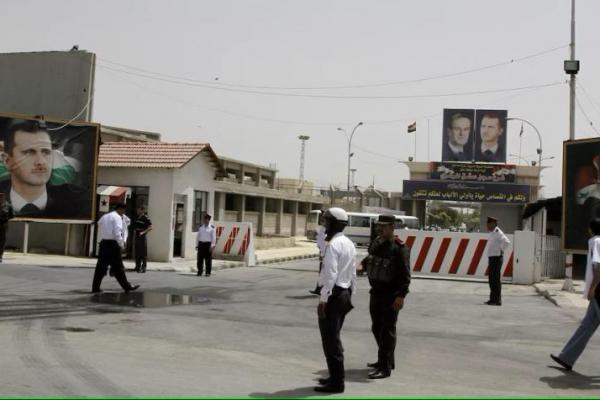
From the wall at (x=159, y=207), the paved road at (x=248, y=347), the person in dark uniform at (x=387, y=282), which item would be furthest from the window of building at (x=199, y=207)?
the person in dark uniform at (x=387, y=282)

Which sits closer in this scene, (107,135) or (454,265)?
(454,265)

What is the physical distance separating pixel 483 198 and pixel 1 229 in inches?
2077

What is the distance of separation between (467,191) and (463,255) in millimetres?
46202

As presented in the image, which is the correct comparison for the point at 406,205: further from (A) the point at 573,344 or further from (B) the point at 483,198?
(A) the point at 573,344

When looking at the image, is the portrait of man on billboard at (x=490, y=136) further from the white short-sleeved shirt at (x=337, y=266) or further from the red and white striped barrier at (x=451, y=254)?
the white short-sleeved shirt at (x=337, y=266)

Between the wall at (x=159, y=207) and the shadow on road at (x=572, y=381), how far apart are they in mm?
16639

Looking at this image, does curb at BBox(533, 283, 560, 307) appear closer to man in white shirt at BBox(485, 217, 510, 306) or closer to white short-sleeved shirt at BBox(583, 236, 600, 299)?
man in white shirt at BBox(485, 217, 510, 306)

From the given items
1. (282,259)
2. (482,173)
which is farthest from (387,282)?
(482,173)

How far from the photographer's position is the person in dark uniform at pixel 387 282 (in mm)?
7188

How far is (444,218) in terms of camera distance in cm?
12738

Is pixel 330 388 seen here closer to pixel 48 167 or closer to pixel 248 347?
pixel 248 347

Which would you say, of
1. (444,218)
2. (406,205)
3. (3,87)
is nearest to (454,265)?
(3,87)

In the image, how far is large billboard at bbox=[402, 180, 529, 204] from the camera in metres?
64.0

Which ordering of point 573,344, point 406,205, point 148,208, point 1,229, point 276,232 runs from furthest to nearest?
1. point 406,205
2. point 276,232
3. point 148,208
4. point 1,229
5. point 573,344
